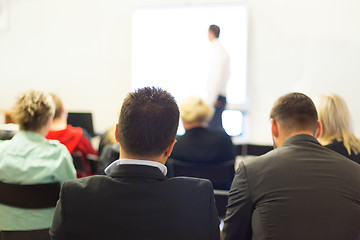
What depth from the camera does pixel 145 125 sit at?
43.0 inches

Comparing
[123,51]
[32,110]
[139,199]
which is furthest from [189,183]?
[123,51]

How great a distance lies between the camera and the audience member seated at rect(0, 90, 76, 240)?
169 cm

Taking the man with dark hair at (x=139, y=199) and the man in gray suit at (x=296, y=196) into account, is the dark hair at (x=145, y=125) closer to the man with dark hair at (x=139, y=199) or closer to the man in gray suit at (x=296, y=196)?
the man with dark hair at (x=139, y=199)

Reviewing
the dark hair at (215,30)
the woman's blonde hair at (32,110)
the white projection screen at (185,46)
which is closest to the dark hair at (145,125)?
the woman's blonde hair at (32,110)

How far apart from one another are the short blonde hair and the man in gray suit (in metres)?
1.34

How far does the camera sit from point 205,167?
8.51 feet

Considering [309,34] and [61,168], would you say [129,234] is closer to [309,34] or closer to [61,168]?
[61,168]

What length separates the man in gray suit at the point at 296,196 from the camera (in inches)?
49.9

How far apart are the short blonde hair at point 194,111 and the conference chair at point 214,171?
357 mm

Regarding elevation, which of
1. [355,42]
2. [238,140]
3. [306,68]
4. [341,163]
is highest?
[355,42]

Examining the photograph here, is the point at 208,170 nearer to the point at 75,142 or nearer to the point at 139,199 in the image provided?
the point at 75,142

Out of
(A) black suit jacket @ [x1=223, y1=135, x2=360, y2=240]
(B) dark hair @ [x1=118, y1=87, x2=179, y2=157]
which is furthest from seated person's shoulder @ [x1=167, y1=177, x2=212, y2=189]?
(A) black suit jacket @ [x1=223, y1=135, x2=360, y2=240]

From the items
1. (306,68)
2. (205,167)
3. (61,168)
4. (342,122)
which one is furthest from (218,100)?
(61,168)

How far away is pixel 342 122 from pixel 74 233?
1.82 meters
